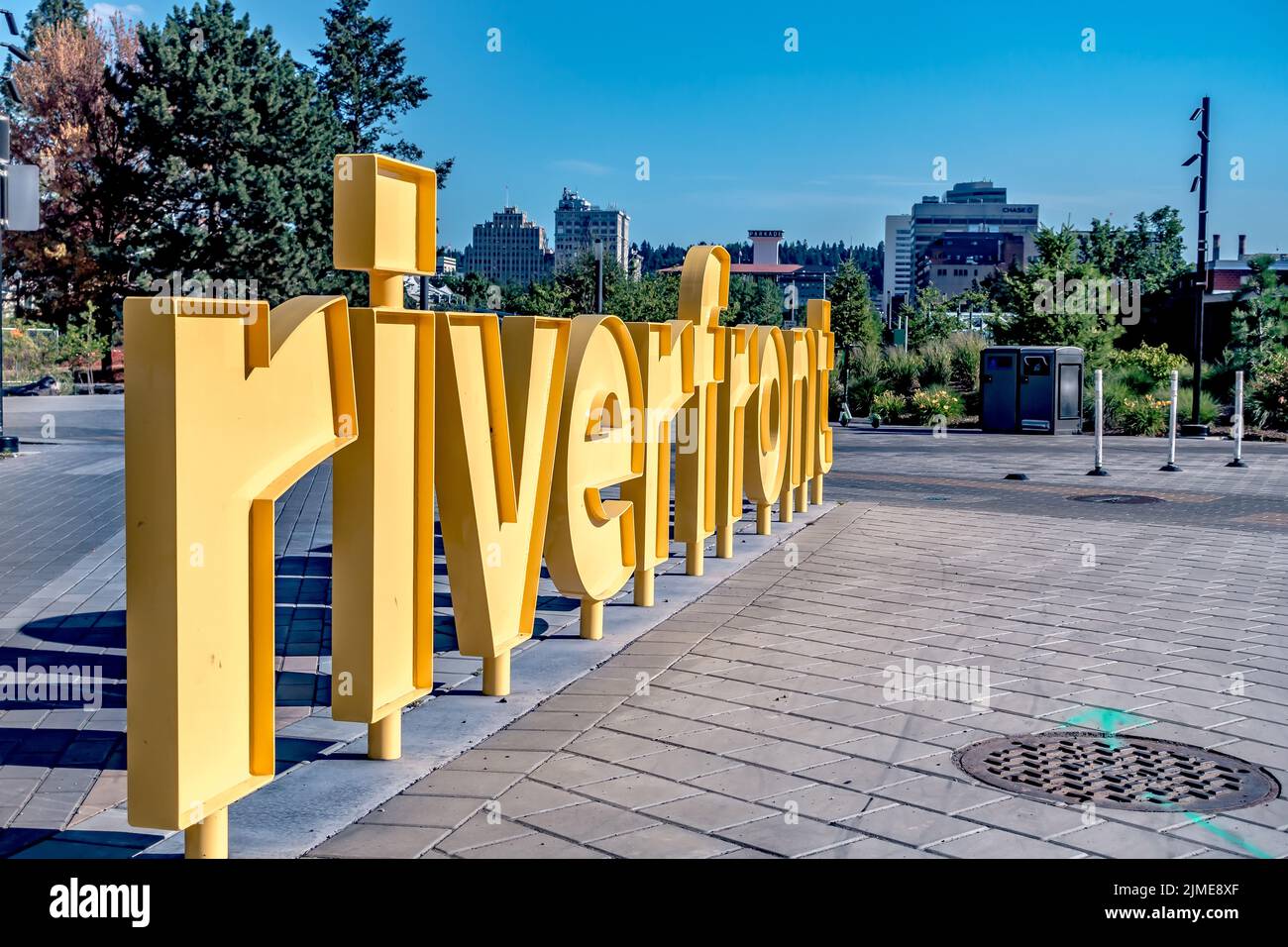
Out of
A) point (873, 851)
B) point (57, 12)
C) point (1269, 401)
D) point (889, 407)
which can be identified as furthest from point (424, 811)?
point (57, 12)

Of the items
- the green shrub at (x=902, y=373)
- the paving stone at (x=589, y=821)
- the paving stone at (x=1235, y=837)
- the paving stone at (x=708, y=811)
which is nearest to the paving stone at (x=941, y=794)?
the paving stone at (x=708, y=811)

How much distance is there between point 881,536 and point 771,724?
648 centimetres

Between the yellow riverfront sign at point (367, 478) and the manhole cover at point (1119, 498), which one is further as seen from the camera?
the manhole cover at point (1119, 498)

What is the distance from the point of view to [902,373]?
34.6m

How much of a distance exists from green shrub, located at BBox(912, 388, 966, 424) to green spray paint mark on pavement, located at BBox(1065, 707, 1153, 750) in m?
25.5

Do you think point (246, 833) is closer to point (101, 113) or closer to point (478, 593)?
point (478, 593)

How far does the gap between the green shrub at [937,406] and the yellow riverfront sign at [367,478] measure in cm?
2378

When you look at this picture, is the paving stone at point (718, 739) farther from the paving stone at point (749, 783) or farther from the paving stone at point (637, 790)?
the paving stone at point (637, 790)

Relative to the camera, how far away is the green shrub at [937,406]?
31406 mm

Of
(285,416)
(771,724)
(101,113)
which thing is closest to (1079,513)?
(771,724)

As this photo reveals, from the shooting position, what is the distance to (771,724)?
588 centimetres

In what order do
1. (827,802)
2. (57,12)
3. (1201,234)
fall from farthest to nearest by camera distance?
(57,12) → (1201,234) → (827,802)

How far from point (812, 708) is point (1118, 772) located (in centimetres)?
146

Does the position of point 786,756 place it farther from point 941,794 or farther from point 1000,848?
point 1000,848
